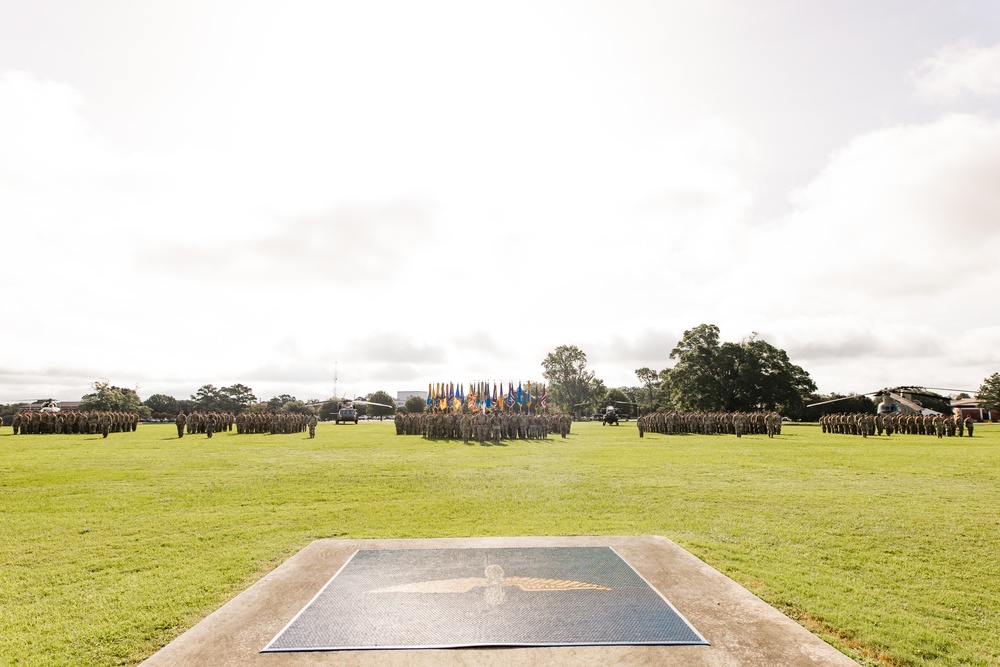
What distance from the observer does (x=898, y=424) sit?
1384 inches

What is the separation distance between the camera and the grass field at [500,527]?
4.64m

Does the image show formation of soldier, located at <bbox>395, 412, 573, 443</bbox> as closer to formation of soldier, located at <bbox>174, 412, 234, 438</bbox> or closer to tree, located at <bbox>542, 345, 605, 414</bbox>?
formation of soldier, located at <bbox>174, 412, 234, 438</bbox>

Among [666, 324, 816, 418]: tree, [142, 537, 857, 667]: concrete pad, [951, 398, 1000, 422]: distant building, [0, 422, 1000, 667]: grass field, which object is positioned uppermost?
[666, 324, 816, 418]: tree

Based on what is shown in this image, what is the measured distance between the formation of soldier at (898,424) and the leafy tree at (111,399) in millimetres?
85668

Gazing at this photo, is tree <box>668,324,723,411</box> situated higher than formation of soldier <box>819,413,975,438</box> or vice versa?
tree <box>668,324,723,411</box>

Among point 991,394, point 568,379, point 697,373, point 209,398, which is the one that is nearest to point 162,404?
point 209,398

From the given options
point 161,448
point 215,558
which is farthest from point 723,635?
point 161,448

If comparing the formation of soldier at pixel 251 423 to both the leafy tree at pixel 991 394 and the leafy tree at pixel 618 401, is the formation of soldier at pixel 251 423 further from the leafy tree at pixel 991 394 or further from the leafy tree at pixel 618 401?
the leafy tree at pixel 991 394

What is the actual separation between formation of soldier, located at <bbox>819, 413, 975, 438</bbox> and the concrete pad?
33401 millimetres

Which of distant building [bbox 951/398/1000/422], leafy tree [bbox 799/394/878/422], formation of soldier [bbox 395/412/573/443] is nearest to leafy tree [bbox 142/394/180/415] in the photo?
formation of soldier [bbox 395/412/573/443]

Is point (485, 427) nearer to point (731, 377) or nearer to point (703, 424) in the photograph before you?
point (703, 424)

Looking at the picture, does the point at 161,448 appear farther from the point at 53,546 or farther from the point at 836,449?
the point at 836,449

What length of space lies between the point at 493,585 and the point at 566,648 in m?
1.45

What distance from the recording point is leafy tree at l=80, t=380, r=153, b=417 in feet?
257
